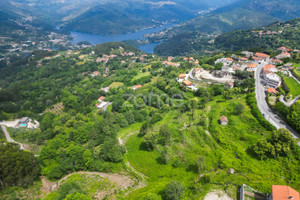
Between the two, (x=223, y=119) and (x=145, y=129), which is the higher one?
(x=223, y=119)

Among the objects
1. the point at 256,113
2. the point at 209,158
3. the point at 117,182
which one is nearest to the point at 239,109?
the point at 256,113

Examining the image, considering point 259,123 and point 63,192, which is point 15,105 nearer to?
point 63,192

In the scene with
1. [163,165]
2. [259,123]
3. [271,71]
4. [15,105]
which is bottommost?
[15,105]

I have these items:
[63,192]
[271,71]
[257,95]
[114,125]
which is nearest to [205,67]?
[271,71]

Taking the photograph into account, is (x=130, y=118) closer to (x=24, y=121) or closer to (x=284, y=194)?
(x=284, y=194)

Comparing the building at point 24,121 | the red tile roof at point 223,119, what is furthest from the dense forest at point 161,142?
the building at point 24,121

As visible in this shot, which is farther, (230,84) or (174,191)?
(230,84)

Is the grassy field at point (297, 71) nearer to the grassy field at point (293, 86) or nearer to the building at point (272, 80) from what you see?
the grassy field at point (293, 86)
